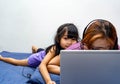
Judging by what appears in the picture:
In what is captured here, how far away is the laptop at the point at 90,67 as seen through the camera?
1.90ft

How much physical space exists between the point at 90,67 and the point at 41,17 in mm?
1668

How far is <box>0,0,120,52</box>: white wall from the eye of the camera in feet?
6.90

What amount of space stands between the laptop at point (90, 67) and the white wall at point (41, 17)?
5.15 ft

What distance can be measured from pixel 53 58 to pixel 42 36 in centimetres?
87

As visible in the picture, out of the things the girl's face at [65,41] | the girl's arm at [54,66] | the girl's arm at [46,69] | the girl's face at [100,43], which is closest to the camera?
the girl's face at [100,43]

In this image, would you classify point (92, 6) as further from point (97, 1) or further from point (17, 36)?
point (17, 36)

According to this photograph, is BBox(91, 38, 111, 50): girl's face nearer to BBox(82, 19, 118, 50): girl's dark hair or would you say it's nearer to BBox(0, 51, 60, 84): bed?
BBox(82, 19, 118, 50): girl's dark hair

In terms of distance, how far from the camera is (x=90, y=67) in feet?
1.91

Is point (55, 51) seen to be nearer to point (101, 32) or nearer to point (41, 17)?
point (101, 32)

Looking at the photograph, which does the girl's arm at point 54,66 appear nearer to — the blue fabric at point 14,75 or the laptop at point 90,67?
the blue fabric at point 14,75

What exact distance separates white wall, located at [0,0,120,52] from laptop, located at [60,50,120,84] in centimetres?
157

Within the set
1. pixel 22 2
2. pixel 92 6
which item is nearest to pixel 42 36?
pixel 22 2

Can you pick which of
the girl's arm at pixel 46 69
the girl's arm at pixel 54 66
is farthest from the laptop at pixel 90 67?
the girl's arm at pixel 54 66

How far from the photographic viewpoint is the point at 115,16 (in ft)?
6.86
